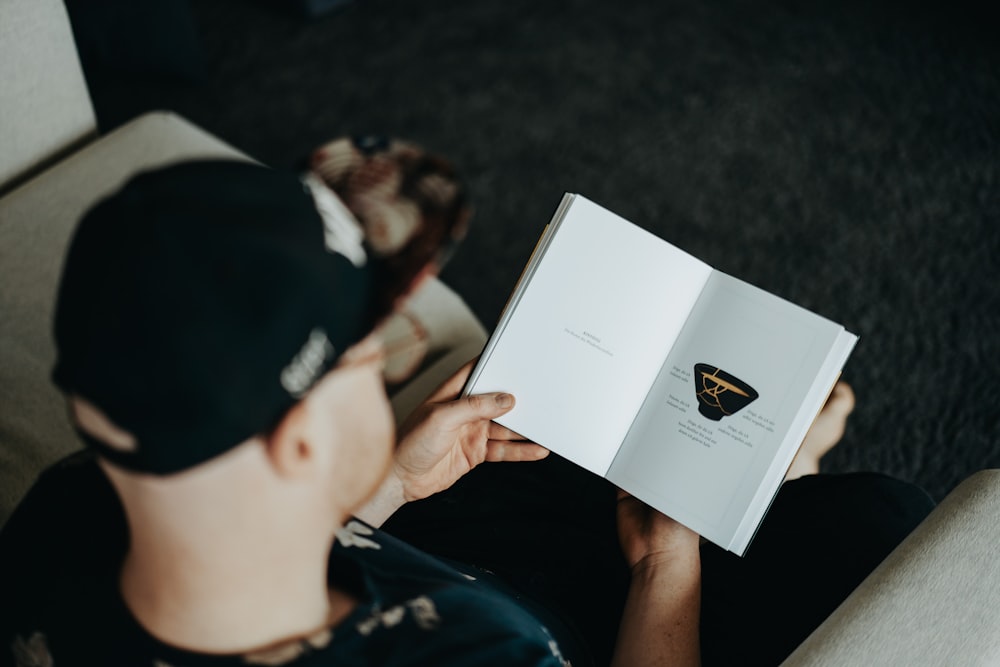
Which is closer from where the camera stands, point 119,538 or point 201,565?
point 201,565

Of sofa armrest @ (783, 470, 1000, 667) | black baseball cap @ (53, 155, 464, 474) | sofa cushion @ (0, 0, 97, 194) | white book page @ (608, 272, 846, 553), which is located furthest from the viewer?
sofa cushion @ (0, 0, 97, 194)

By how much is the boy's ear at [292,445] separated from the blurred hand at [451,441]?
0.41 m

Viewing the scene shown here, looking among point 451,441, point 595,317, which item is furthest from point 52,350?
point 595,317

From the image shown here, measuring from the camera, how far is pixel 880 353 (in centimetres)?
161

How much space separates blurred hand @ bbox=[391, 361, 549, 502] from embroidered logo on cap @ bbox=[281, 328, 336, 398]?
45 centimetres

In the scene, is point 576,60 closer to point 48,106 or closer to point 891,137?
point 891,137

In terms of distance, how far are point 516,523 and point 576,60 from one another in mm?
1365

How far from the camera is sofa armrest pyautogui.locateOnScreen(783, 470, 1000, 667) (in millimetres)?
674

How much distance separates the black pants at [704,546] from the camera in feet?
2.98

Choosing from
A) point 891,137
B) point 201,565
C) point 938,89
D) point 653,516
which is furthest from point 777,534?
point 938,89

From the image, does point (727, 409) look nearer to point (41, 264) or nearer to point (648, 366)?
point (648, 366)

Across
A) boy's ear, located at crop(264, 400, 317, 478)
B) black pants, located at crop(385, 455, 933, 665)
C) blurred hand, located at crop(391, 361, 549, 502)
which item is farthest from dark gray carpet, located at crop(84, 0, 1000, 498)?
boy's ear, located at crop(264, 400, 317, 478)

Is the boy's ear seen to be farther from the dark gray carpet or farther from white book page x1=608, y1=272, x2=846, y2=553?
the dark gray carpet

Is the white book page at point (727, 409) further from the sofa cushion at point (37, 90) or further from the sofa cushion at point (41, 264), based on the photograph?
the sofa cushion at point (37, 90)
